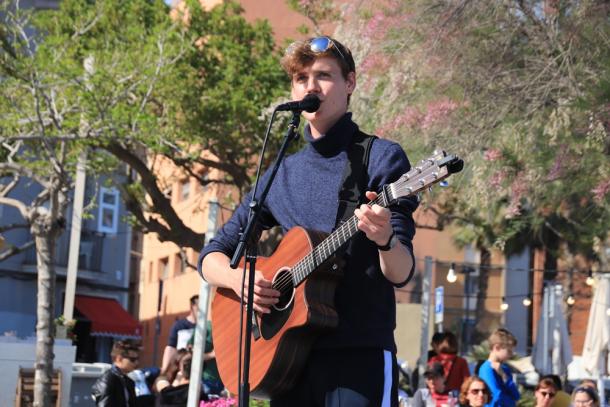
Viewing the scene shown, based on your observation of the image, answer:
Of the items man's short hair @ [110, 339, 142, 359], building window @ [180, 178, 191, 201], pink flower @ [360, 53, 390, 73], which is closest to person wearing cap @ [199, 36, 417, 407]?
man's short hair @ [110, 339, 142, 359]

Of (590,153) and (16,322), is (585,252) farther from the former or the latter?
(16,322)

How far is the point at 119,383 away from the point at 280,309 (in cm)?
635

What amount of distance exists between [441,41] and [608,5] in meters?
1.65

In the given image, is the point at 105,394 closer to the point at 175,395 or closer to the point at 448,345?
the point at 175,395

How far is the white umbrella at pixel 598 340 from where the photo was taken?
16.5m

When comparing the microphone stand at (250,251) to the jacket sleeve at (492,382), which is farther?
the jacket sleeve at (492,382)

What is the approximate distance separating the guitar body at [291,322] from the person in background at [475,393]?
20.0ft

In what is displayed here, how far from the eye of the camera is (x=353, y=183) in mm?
3836

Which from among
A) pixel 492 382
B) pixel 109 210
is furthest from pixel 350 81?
pixel 109 210

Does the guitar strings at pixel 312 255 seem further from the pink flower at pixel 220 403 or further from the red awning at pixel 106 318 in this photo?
the red awning at pixel 106 318

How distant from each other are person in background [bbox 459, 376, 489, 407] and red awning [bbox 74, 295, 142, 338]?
27380 millimetres

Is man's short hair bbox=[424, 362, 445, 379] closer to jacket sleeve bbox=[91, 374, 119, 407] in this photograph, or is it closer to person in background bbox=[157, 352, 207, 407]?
person in background bbox=[157, 352, 207, 407]

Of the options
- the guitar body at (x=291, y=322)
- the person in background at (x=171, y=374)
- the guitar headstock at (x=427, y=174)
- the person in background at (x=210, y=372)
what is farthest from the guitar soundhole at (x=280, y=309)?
the person in background at (x=210, y=372)

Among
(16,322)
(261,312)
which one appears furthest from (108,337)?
(261,312)
